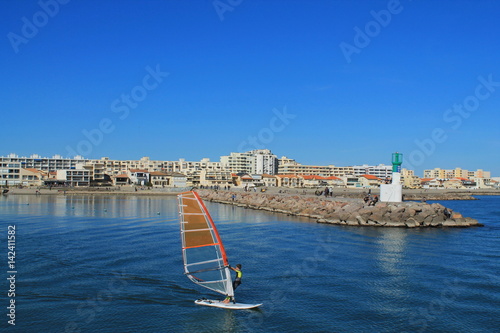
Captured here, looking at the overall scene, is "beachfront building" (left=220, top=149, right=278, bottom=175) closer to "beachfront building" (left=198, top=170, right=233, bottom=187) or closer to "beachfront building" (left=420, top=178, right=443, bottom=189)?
"beachfront building" (left=198, top=170, right=233, bottom=187)

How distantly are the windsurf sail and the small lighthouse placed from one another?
25258 mm

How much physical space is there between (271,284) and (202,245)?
134 inches

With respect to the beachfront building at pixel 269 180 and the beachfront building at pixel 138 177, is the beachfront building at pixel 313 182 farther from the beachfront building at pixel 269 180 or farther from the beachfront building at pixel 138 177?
the beachfront building at pixel 138 177

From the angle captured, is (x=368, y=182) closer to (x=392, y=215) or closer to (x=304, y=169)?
(x=304, y=169)

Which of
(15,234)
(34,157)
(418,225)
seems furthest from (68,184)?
(418,225)

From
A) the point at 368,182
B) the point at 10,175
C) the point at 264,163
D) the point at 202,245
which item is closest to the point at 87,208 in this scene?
the point at 202,245

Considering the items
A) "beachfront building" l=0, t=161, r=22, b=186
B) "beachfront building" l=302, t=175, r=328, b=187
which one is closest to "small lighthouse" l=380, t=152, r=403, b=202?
"beachfront building" l=302, t=175, r=328, b=187

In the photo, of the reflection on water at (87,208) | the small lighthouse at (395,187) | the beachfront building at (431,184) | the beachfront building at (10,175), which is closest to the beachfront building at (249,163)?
the beachfront building at (431,184)

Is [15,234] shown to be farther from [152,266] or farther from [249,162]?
[249,162]

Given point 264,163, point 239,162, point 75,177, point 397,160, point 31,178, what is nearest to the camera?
point 397,160

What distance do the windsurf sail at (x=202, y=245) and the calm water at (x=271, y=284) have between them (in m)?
0.78

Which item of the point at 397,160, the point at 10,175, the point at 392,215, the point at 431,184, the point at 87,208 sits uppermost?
the point at 397,160

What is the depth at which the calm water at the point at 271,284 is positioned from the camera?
11.1m

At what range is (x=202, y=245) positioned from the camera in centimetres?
1219
